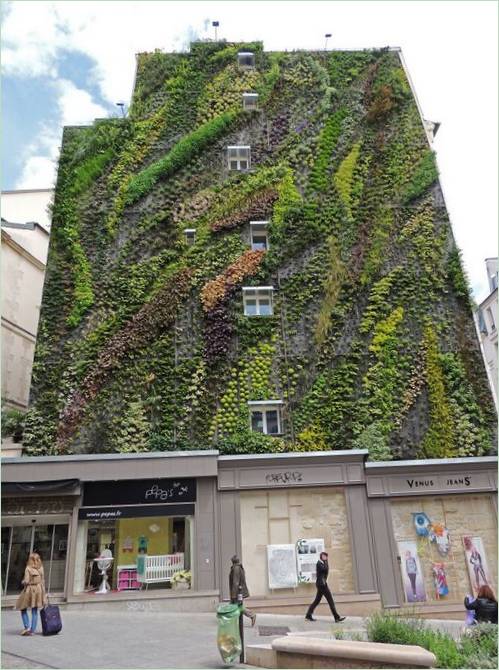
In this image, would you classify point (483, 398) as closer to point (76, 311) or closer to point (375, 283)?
point (375, 283)

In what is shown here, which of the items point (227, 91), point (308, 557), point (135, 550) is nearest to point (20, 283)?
point (227, 91)

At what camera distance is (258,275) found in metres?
20.2

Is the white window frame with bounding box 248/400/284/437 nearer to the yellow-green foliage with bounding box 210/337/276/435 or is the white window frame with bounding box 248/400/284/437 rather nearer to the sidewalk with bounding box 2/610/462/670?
the yellow-green foliage with bounding box 210/337/276/435

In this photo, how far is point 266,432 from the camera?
18.1m

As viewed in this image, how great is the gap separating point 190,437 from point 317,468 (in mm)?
4151

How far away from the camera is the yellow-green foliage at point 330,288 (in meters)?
19.3

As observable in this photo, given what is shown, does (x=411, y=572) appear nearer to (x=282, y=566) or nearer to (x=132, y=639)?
(x=282, y=566)

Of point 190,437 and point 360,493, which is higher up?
point 190,437

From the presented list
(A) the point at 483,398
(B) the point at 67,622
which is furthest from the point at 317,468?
(B) the point at 67,622

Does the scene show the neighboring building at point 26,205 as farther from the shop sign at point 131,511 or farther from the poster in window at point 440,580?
the poster in window at point 440,580

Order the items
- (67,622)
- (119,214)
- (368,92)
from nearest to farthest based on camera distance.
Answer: (67,622), (119,214), (368,92)

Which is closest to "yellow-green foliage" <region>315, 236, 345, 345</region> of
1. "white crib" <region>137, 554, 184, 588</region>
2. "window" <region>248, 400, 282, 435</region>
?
"window" <region>248, 400, 282, 435</region>

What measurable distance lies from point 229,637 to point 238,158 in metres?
18.7

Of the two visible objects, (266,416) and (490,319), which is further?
(490,319)
